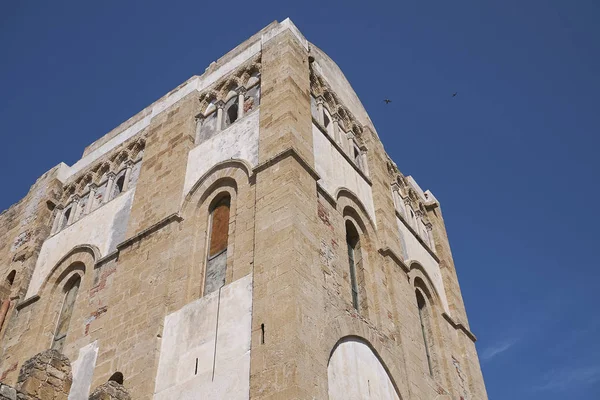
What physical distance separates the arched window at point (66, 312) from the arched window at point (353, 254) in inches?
239

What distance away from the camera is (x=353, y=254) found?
45.5 ft

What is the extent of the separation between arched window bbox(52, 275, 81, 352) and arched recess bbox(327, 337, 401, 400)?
6.19 meters

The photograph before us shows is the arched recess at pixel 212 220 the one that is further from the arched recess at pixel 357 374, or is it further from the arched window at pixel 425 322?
the arched window at pixel 425 322

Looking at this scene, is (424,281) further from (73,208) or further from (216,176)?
(73,208)

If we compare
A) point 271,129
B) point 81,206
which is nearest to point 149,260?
point 271,129

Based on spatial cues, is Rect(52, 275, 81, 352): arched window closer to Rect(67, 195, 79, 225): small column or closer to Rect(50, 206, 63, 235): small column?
Rect(67, 195, 79, 225): small column

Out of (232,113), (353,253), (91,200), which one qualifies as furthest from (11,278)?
(353,253)

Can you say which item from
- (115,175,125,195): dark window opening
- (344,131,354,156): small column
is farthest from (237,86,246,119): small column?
(115,175,125,195): dark window opening

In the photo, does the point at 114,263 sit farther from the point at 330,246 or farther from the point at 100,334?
the point at 330,246

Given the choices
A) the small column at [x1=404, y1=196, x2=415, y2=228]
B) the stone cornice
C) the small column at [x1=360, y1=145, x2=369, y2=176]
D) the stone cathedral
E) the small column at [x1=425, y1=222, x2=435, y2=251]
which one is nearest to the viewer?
the stone cathedral

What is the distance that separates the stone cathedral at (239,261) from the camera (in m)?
10.3

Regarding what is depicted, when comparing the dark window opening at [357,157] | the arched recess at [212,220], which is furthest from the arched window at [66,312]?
the dark window opening at [357,157]

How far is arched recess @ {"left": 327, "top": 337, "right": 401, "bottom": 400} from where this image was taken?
10445 mm

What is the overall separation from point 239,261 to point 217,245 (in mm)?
1148
